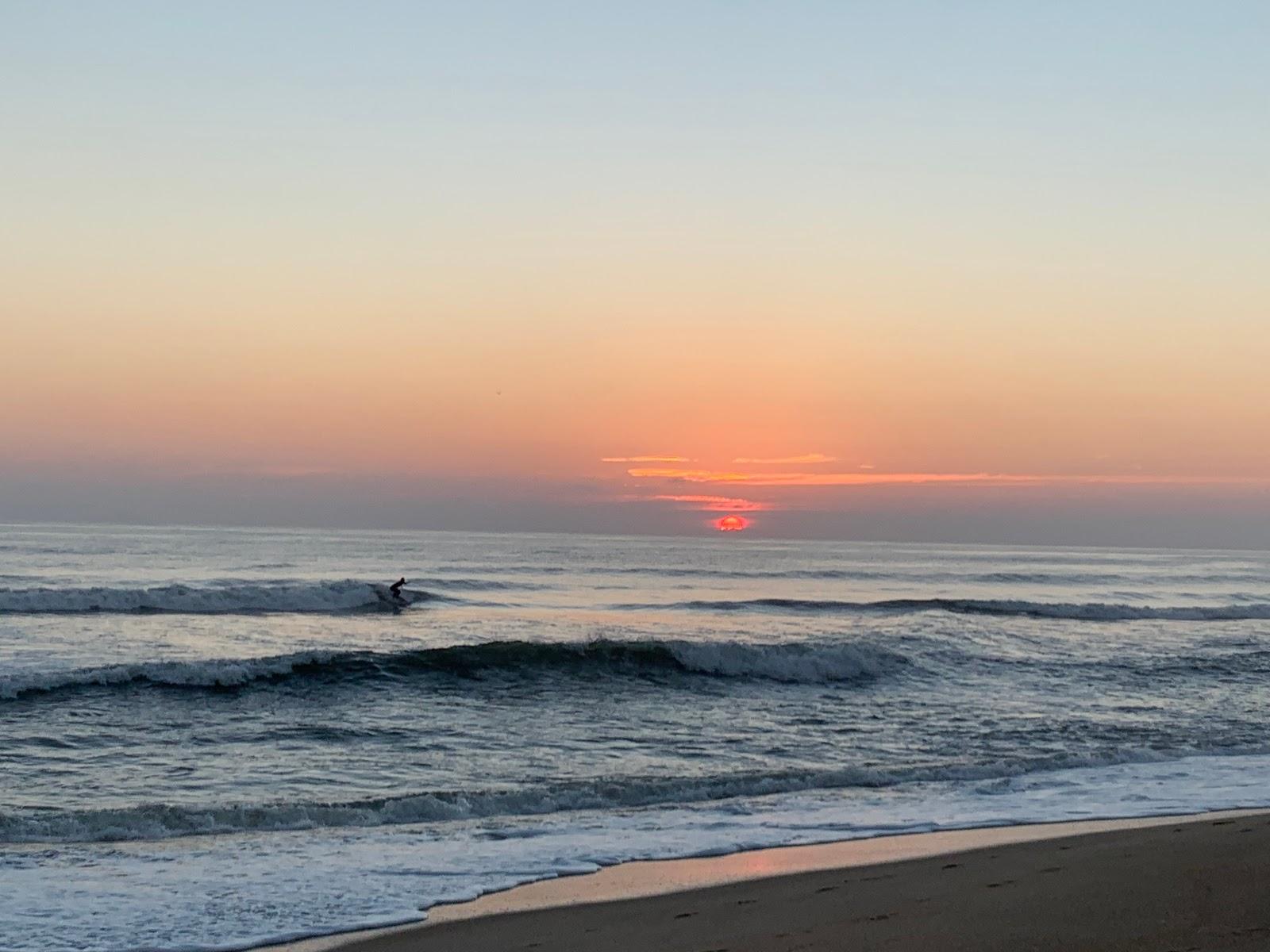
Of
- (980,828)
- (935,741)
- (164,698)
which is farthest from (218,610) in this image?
(980,828)

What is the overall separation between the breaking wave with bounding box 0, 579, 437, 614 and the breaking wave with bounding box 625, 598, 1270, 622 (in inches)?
369

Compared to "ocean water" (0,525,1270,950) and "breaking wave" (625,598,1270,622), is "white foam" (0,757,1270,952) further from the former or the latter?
"breaking wave" (625,598,1270,622)

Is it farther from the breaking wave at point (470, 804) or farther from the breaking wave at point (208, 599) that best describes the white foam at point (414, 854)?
the breaking wave at point (208, 599)

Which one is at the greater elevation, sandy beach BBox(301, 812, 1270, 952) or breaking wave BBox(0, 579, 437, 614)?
sandy beach BBox(301, 812, 1270, 952)

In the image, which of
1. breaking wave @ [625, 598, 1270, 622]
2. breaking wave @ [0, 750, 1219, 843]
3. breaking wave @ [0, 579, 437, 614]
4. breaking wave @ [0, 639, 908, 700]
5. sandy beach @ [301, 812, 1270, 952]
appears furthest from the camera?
breaking wave @ [625, 598, 1270, 622]

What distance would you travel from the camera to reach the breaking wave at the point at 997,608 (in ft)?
127

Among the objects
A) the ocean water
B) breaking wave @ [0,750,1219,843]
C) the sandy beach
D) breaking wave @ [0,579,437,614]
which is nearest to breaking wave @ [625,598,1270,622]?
the ocean water

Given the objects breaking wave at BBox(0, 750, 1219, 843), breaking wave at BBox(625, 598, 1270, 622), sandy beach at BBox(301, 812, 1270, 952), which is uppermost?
sandy beach at BBox(301, 812, 1270, 952)

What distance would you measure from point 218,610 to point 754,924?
1217 inches

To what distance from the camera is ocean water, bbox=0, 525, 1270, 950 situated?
799 cm

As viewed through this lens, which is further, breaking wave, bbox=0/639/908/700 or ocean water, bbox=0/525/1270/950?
breaking wave, bbox=0/639/908/700

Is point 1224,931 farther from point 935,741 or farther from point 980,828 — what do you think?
point 935,741

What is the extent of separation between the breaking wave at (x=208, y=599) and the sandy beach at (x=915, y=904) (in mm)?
28690

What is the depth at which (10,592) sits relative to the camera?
33875 millimetres
